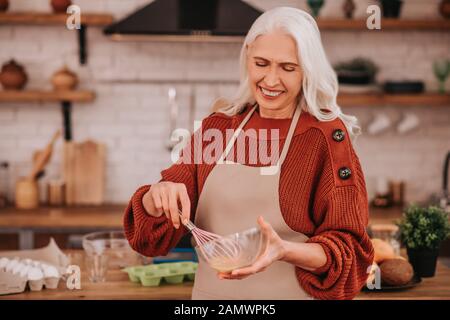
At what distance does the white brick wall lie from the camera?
12.1 feet

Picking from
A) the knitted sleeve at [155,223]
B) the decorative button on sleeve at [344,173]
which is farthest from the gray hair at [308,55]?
the knitted sleeve at [155,223]

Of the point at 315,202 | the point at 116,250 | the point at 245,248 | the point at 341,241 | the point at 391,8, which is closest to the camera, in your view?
the point at 245,248

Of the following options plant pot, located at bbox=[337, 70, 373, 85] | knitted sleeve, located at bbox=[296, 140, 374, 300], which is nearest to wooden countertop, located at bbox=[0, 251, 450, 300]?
knitted sleeve, located at bbox=[296, 140, 374, 300]

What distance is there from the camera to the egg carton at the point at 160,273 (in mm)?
1966

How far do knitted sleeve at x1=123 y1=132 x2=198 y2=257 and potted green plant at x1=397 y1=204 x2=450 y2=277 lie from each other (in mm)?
717

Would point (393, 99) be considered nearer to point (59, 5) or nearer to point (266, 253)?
point (59, 5)

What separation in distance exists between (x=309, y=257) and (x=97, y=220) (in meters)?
2.01

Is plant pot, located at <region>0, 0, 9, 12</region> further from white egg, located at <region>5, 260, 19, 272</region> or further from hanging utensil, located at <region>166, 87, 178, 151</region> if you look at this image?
white egg, located at <region>5, 260, 19, 272</region>

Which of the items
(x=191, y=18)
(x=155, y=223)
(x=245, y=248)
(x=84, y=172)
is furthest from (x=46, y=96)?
(x=245, y=248)

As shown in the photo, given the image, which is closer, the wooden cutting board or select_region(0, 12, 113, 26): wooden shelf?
select_region(0, 12, 113, 26): wooden shelf

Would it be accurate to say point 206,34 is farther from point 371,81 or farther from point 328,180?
point 328,180

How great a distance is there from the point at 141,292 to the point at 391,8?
233 cm

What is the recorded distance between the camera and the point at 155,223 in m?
1.60
